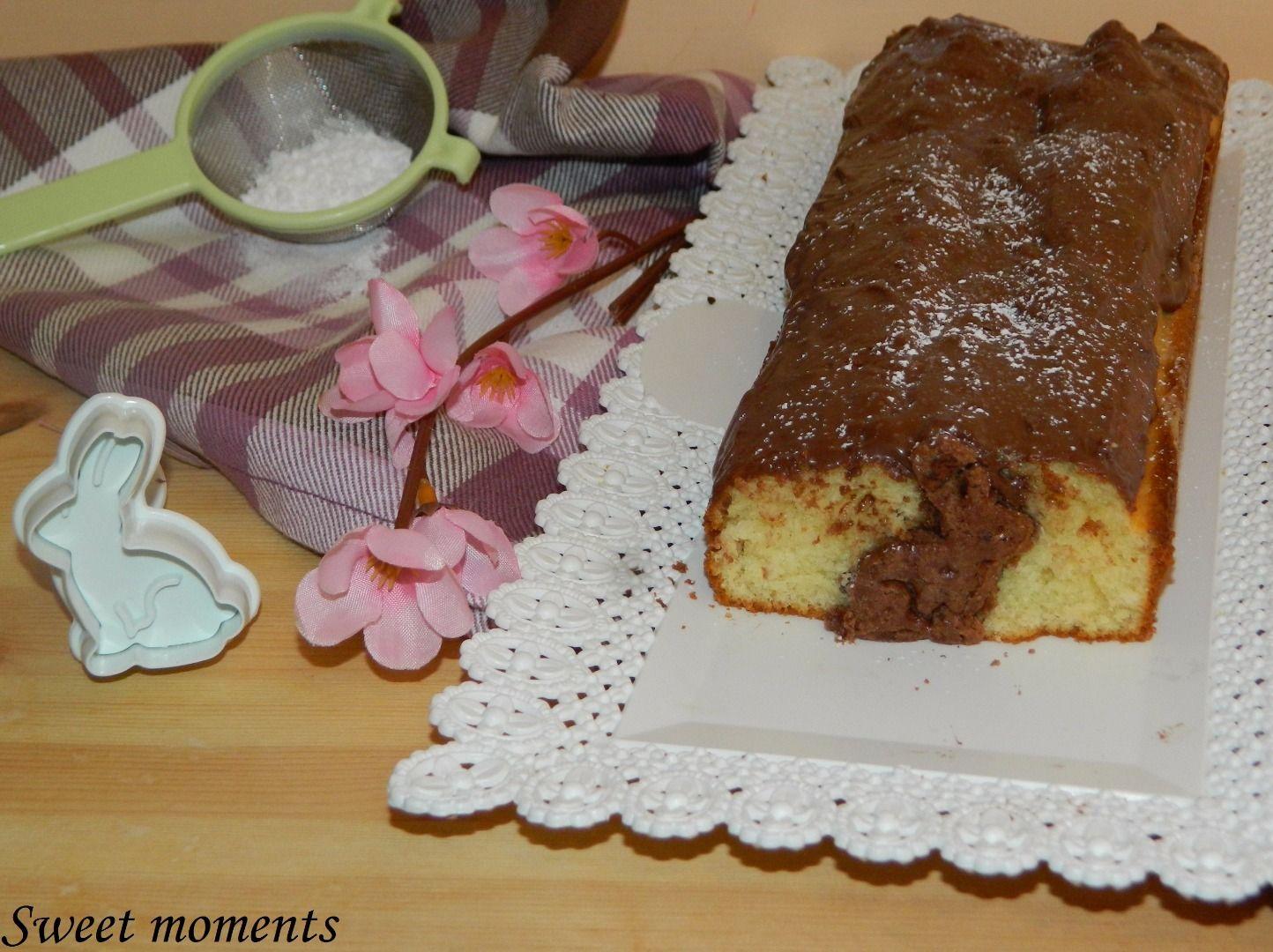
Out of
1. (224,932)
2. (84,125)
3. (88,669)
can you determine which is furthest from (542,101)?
(224,932)

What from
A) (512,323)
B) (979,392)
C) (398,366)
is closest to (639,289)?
(512,323)

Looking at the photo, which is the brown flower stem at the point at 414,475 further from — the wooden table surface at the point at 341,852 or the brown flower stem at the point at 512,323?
the wooden table surface at the point at 341,852

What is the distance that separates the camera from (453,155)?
7.47ft

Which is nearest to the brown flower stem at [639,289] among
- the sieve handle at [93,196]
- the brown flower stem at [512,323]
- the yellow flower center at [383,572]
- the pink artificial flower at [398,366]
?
the brown flower stem at [512,323]

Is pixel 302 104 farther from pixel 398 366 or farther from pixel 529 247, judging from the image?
pixel 398 366

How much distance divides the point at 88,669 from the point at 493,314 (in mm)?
790

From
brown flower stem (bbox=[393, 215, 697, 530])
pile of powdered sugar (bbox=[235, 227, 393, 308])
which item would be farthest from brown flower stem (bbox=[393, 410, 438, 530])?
pile of powdered sugar (bbox=[235, 227, 393, 308])

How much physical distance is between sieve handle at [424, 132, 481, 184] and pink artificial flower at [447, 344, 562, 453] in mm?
533

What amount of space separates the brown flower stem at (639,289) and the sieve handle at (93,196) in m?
0.73

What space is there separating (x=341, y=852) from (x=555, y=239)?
0.98 metres

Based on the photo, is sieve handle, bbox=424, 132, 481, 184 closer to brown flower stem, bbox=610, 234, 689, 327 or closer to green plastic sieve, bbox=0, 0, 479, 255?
green plastic sieve, bbox=0, 0, 479, 255

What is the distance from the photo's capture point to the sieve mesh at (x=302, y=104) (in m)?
2.31

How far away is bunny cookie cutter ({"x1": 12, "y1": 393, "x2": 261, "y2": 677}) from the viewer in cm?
163

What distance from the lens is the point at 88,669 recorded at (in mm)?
1703
